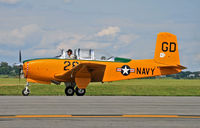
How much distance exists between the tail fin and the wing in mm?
3777

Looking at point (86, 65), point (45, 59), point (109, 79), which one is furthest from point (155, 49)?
point (45, 59)

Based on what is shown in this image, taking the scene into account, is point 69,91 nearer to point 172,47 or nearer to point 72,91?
point 72,91

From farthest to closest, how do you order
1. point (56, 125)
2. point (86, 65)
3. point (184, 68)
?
point (184, 68)
point (86, 65)
point (56, 125)

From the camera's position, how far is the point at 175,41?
20250 millimetres

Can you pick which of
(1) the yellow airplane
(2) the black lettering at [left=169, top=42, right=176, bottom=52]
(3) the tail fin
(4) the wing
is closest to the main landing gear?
(1) the yellow airplane

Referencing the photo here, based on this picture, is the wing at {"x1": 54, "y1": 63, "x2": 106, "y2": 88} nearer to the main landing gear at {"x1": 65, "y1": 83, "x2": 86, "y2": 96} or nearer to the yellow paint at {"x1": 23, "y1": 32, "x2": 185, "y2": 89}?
the yellow paint at {"x1": 23, "y1": 32, "x2": 185, "y2": 89}

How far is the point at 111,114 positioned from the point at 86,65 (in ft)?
29.7

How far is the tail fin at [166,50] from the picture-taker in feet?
66.0

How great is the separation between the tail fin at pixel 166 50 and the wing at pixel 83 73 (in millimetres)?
3777

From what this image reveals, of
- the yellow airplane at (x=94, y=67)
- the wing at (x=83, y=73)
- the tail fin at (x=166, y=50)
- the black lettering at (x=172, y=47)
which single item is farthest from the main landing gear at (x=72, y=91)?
the black lettering at (x=172, y=47)

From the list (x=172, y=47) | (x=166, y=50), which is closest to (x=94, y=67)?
(x=166, y=50)

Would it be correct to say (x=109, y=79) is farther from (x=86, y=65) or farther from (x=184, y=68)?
(x=184, y=68)

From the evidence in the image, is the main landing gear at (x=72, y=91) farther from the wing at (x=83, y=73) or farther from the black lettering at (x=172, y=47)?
the black lettering at (x=172, y=47)

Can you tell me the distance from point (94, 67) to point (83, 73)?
0.69 m
